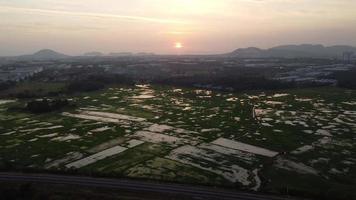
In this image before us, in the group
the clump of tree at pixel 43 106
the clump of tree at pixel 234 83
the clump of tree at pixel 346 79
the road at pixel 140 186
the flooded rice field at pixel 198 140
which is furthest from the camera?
the clump of tree at pixel 234 83

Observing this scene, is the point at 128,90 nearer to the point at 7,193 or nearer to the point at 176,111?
the point at 176,111

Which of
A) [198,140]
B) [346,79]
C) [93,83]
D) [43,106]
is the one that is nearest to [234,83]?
[346,79]

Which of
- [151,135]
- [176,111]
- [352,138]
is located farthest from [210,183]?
[176,111]

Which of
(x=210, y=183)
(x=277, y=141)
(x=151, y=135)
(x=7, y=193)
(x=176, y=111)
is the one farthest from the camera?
(x=176, y=111)

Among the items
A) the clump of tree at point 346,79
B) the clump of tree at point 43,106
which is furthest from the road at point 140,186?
the clump of tree at point 346,79

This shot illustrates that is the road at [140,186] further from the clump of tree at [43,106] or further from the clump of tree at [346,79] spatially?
the clump of tree at [346,79]

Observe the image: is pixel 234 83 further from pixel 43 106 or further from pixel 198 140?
pixel 198 140

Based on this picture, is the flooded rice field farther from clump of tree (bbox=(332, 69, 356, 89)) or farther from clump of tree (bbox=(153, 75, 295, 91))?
clump of tree (bbox=(153, 75, 295, 91))
